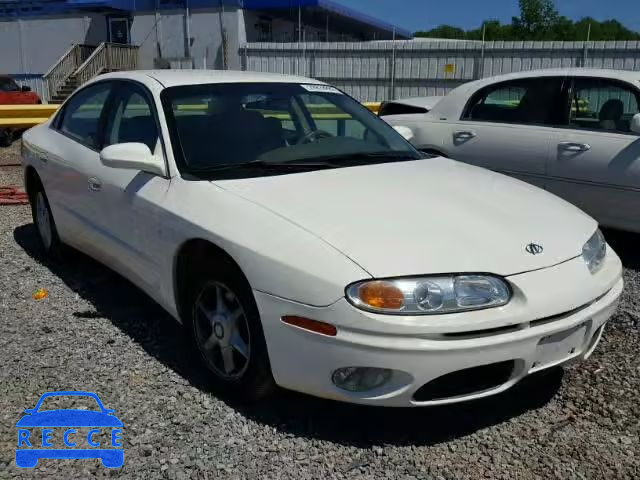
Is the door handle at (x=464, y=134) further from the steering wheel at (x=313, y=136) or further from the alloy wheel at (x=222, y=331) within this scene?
the alloy wheel at (x=222, y=331)

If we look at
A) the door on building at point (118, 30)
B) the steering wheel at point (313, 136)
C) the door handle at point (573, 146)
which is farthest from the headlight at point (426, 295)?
the door on building at point (118, 30)

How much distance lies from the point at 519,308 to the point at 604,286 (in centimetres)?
59

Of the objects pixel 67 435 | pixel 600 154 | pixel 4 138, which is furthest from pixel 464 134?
pixel 4 138

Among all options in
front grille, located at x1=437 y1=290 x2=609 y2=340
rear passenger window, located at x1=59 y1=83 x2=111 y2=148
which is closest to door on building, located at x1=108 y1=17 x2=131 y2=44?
rear passenger window, located at x1=59 y1=83 x2=111 y2=148

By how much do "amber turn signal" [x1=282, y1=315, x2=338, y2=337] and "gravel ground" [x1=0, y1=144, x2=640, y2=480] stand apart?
0.51m

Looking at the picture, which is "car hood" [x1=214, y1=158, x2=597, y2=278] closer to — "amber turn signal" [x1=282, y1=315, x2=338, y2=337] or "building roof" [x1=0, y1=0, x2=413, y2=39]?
"amber turn signal" [x1=282, y1=315, x2=338, y2=337]

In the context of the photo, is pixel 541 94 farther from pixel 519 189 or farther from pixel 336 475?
pixel 336 475

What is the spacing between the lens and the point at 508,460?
268 cm

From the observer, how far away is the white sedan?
2502 mm

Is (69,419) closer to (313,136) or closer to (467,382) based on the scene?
(467,382)

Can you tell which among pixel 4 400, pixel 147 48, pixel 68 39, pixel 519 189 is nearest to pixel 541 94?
pixel 519 189

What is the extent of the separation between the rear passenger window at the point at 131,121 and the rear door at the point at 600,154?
3309mm

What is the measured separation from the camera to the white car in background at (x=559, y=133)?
16.8ft

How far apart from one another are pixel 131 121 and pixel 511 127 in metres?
3.31
